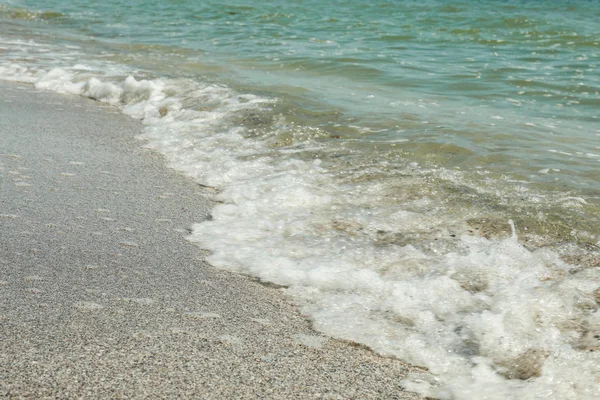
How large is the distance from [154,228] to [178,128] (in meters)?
2.47

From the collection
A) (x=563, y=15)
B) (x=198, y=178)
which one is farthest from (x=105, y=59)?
(x=563, y=15)

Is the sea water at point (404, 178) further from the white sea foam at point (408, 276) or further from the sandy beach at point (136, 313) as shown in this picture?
the sandy beach at point (136, 313)

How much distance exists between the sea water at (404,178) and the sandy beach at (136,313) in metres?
0.18

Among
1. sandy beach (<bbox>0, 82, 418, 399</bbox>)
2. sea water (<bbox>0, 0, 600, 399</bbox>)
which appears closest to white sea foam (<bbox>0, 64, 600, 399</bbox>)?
sea water (<bbox>0, 0, 600, 399</bbox>)

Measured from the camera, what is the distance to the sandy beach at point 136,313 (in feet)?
8.28

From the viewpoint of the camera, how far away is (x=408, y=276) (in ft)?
11.5

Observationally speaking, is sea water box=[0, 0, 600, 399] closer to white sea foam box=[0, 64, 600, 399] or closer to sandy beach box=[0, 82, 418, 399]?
white sea foam box=[0, 64, 600, 399]

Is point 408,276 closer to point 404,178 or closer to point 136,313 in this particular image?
point 136,313

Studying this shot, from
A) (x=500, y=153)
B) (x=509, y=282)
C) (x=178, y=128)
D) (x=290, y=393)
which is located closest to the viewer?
(x=290, y=393)

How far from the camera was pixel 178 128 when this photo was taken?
6.38 m

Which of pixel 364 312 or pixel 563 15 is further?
pixel 563 15

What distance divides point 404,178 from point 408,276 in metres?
1.46

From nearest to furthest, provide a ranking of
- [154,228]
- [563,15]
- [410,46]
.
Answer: [154,228], [410,46], [563,15]

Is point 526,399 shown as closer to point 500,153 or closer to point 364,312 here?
point 364,312
